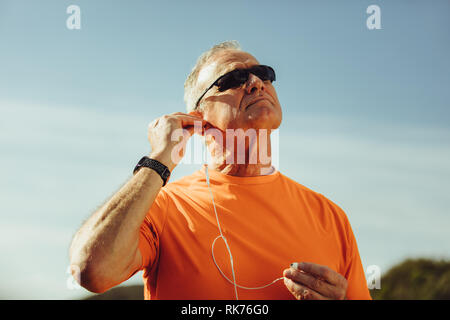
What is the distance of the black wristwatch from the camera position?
265 cm

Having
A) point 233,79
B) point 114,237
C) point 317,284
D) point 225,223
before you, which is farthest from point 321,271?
point 233,79

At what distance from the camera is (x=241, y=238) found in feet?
9.43

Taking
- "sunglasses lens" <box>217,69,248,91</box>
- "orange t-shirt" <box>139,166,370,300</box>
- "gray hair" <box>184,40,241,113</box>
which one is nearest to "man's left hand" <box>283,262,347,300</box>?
"orange t-shirt" <box>139,166,370,300</box>

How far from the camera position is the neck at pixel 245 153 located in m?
3.38

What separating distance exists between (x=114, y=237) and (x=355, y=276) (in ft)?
5.81

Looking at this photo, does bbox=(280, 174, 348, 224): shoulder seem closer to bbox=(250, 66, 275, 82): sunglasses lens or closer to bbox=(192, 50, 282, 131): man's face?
bbox=(192, 50, 282, 131): man's face

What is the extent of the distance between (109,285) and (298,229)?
141 centimetres

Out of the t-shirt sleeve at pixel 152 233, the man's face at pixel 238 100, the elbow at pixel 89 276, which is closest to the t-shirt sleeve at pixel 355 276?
the man's face at pixel 238 100

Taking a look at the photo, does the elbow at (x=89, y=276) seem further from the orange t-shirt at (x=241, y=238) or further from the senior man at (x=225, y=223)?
the orange t-shirt at (x=241, y=238)

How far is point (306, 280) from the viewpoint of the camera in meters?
2.48

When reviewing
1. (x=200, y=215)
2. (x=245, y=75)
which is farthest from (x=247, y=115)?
(x=200, y=215)

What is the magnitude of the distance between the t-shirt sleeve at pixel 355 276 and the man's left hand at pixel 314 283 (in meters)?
0.44

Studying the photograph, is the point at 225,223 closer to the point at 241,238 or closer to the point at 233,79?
the point at 241,238
